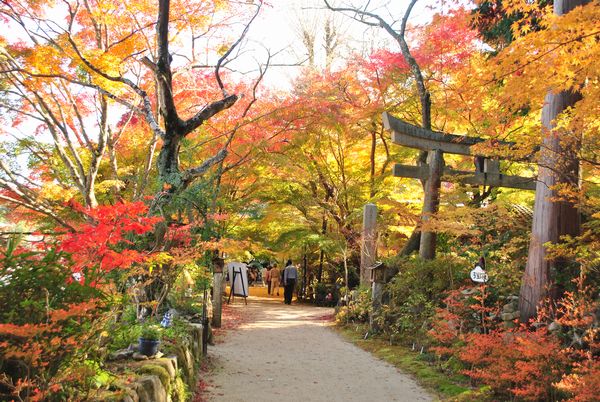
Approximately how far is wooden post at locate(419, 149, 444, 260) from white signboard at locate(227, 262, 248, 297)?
24.9 feet

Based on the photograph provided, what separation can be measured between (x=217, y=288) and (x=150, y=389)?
6.45m

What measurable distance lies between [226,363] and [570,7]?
7.02 metres

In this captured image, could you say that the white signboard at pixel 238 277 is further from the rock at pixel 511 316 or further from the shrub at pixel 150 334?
the shrub at pixel 150 334

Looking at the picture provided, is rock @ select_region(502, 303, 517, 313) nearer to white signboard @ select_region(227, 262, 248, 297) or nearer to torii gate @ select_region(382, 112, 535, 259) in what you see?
torii gate @ select_region(382, 112, 535, 259)

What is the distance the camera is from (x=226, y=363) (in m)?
7.34

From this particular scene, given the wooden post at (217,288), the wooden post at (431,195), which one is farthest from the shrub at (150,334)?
the wooden post at (431,195)

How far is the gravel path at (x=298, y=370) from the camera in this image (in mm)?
5820

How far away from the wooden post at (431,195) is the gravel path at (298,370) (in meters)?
2.54

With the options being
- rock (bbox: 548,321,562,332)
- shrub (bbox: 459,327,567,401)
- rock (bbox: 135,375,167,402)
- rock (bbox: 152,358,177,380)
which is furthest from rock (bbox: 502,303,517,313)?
rock (bbox: 135,375,167,402)

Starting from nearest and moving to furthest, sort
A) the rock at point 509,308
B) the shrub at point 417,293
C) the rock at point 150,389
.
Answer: the rock at point 150,389 → the rock at point 509,308 → the shrub at point 417,293

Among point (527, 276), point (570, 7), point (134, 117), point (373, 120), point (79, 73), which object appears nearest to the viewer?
point (570, 7)

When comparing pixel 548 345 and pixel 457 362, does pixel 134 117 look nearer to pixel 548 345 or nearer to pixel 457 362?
pixel 457 362

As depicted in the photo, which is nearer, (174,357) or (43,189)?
(174,357)

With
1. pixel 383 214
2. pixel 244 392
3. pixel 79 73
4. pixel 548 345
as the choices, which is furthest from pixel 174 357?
pixel 383 214
